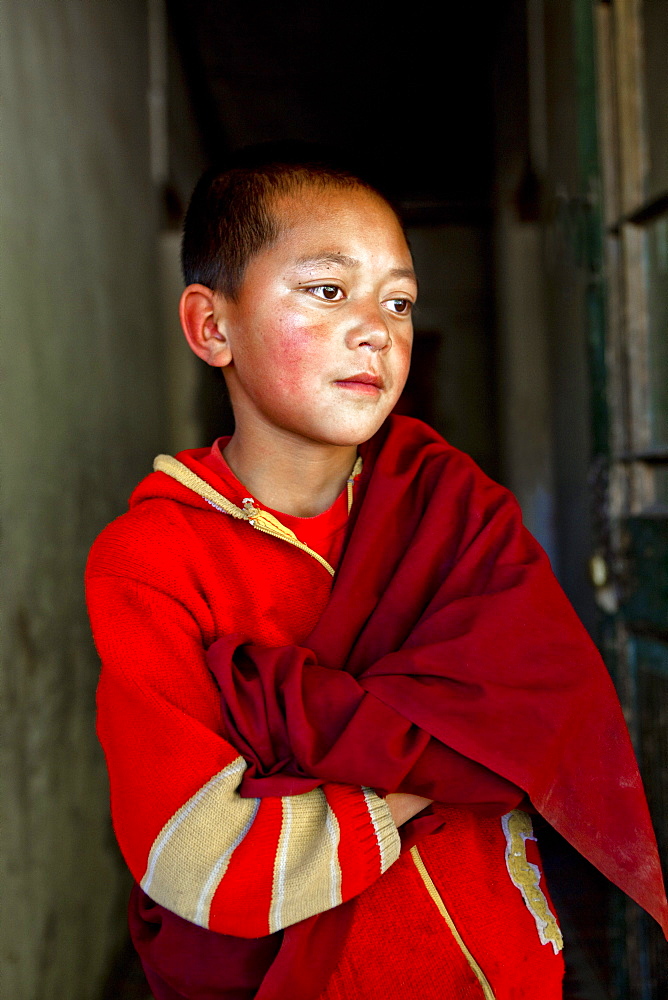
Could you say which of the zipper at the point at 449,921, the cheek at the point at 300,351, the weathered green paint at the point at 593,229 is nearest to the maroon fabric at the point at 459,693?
the zipper at the point at 449,921

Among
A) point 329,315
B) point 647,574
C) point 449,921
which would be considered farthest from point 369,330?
point 647,574

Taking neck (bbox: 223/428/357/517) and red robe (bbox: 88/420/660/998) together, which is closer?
red robe (bbox: 88/420/660/998)

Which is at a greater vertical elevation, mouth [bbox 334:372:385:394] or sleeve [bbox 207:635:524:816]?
mouth [bbox 334:372:385:394]

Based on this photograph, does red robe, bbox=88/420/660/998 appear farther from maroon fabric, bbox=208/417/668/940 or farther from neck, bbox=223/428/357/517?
neck, bbox=223/428/357/517

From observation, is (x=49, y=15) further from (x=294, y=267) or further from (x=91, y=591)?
(x=91, y=591)

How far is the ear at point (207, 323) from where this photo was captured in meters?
1.10

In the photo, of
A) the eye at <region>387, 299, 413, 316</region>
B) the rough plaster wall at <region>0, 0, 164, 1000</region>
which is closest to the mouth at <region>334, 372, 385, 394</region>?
the eye at <region>387, 299, 413, 316</region>

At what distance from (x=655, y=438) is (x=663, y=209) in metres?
0.51

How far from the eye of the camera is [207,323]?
1119mm

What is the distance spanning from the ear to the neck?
0.12 meters

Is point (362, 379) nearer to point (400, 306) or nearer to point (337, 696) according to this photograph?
point (400, 306)

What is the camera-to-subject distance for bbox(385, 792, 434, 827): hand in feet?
2.80

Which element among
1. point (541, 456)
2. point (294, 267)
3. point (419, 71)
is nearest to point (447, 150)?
point (419, 71)

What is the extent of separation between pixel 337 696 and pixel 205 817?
0.59 feet
